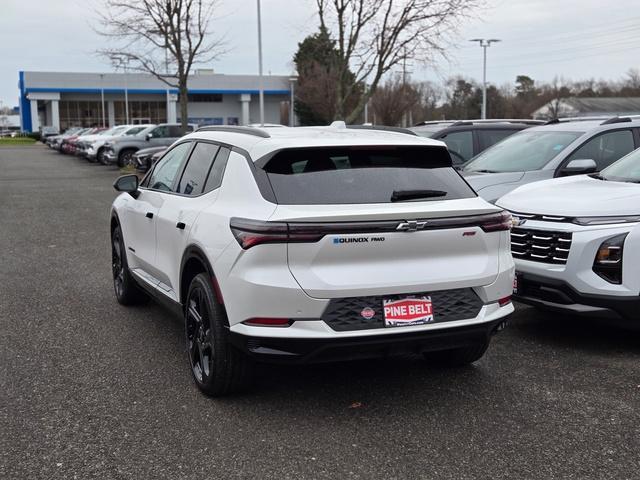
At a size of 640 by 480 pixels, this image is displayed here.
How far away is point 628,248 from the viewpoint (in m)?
5.42

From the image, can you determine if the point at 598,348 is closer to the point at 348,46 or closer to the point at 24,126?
the point at 348,46

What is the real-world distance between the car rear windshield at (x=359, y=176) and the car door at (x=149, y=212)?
1681 mm

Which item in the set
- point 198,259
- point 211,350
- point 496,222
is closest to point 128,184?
point 198,259

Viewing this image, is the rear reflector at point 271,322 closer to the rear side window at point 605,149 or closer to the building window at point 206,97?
the rear side window at point 605,149

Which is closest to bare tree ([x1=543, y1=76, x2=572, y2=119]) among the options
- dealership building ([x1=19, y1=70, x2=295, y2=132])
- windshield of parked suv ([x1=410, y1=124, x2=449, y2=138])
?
dealership building ([x1=19, y1=70, x2=295, y2=132])

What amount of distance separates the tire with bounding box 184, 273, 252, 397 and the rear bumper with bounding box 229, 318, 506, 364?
183mm

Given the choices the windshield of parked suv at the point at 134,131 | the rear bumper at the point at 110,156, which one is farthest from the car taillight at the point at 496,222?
the windshield of parked suv at the point at 134,131

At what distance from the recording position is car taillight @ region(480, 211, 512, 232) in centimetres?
453

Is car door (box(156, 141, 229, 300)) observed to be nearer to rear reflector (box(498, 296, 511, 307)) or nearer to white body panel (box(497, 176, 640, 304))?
rear reflector (box(498, 296, 511, 307))

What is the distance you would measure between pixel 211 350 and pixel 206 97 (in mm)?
76822

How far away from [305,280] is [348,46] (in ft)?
Result: 66.0

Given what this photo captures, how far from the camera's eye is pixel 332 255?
4129 millimetres

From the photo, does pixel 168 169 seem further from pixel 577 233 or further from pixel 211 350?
pixel 577 233

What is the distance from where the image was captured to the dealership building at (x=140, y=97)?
74.2 metres
